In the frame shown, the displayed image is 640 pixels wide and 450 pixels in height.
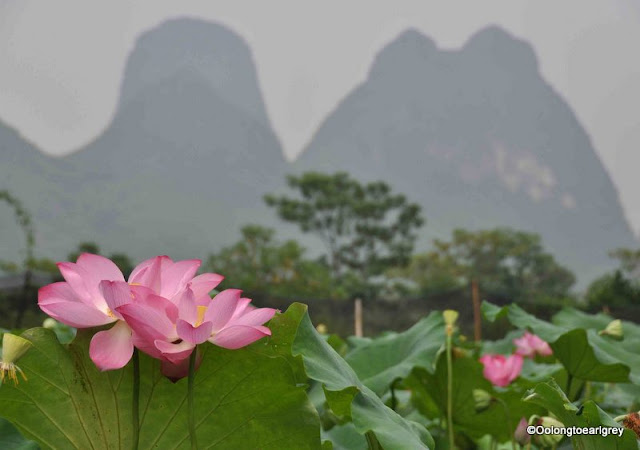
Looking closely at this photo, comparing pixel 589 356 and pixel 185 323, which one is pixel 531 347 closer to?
pixel 589 356

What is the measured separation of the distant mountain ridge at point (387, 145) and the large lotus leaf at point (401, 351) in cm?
5013

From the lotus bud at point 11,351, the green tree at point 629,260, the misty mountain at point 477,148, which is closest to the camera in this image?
the lotus bud at point 11,351

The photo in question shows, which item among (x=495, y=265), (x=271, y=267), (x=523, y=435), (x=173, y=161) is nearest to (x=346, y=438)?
(x=523, y=435)

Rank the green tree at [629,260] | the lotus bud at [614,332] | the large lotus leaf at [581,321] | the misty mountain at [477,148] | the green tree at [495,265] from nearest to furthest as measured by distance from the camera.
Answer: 1. the lotus bud at [614,332]
2. the large lotus leaf at [581,321]
3. the green tree at [629,260]
4. the green tree at [495,265]
5. the misty mountain at [477,148]

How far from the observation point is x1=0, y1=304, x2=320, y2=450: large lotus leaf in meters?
0.44

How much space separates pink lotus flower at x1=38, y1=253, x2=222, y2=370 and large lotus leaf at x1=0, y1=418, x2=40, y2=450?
0.07m

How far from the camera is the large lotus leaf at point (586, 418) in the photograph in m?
0.50

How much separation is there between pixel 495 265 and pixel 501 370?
2501cm

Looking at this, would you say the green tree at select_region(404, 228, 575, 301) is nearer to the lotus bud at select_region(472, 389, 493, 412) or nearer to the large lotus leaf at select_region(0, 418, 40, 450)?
the lotus bud at select_region(472, 389, 493, 412)

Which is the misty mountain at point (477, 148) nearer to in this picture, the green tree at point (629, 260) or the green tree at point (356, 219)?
the green tree at point (629, 260)

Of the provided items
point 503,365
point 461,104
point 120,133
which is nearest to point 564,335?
point 503,365

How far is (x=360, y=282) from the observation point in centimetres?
2067

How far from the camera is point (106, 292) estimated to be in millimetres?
384

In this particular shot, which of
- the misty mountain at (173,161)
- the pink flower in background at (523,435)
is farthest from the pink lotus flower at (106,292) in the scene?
the misty mountain at (173,161)
